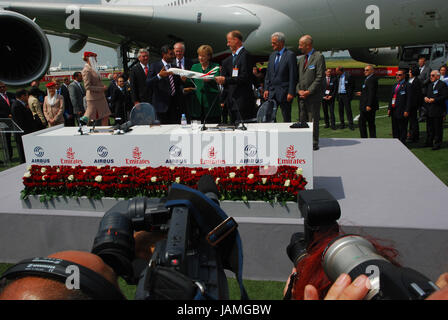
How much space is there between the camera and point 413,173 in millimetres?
5020

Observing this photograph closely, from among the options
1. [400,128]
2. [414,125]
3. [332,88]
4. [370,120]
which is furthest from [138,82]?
[332,88]

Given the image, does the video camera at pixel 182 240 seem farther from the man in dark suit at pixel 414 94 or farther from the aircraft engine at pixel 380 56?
the aircraft engine at pixel 380 56

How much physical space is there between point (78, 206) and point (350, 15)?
9.79 metres

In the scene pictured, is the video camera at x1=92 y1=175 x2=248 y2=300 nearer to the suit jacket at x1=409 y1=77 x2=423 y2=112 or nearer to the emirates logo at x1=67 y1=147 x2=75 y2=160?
the emirates logo at x1=67 y1=147 x2=75 y2=160

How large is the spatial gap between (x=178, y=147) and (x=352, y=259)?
3.51 meters

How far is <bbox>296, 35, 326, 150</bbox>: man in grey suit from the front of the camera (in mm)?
6430

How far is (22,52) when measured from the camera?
7.70m

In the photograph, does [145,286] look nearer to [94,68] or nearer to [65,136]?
[65,136]

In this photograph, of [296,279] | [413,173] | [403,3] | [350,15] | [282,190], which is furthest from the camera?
[350,15]

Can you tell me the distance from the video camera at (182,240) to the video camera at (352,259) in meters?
0.24

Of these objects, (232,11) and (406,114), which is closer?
(406,114)

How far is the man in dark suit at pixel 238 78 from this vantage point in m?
5.78

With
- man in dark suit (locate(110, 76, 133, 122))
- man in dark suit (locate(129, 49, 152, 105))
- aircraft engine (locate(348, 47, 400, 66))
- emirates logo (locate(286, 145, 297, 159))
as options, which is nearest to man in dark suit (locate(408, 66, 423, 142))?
emirates logo (locate(286, 145, 297, 159))
